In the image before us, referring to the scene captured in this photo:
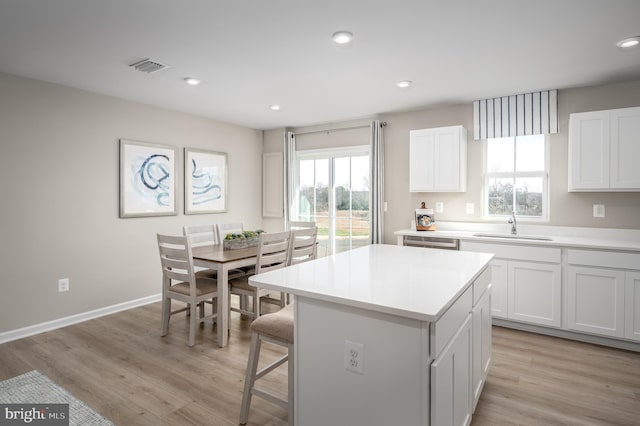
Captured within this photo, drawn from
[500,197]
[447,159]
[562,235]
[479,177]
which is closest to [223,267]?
[447,159]

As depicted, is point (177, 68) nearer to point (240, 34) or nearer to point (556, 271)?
point (240, 34)

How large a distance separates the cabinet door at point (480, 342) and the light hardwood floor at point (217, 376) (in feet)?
0.67

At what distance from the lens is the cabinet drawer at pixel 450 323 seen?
131 cm

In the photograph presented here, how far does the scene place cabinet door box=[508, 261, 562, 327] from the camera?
3299 millimetres

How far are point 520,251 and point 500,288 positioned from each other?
42 cm

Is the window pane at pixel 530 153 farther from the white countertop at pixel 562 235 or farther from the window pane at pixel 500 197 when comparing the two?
the white countertop at pixel 562 235

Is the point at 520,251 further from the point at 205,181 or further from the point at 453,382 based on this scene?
the point at 205,181

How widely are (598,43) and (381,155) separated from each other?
2553 mm

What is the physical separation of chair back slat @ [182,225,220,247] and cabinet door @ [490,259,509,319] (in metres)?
Answer: 2.98

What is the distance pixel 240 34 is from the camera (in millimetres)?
2490

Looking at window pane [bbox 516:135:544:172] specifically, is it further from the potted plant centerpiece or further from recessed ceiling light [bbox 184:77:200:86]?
recessed ceiling light [bbox 184:77:200:86]

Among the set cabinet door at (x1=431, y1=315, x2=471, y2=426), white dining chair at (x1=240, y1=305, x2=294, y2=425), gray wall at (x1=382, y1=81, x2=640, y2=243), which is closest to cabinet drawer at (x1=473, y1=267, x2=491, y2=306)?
cabinet door at (x1=431, y1=315, x2=471, y2=426)

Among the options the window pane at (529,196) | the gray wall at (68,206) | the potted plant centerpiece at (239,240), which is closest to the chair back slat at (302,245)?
the potted plant centerpiece at (239,240)

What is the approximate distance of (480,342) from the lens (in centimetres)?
215
